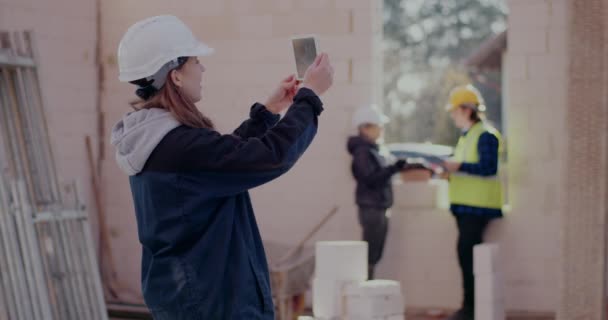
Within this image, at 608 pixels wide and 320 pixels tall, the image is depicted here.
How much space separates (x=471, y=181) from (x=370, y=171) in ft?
1.96

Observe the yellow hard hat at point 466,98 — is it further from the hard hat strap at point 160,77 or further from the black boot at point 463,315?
the hard hat strap at point 160,77

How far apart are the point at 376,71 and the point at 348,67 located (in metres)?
0.20

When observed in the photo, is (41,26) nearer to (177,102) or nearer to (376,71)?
(376,71)

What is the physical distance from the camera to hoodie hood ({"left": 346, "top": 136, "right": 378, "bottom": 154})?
221 inches

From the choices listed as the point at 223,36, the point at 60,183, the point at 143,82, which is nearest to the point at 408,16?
the point at 223,36

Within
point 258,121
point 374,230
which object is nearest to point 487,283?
point 374,230

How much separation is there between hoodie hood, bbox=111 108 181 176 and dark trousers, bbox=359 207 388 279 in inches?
144

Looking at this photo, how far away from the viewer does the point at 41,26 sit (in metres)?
6.06

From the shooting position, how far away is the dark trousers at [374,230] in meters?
5.63

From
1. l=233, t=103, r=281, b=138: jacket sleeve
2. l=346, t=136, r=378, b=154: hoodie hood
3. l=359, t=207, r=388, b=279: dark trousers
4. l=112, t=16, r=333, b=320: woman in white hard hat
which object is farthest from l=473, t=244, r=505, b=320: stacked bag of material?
l=112, t=16, r=333, b=320: woman in white hard hat

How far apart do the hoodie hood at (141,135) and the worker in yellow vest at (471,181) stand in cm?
347

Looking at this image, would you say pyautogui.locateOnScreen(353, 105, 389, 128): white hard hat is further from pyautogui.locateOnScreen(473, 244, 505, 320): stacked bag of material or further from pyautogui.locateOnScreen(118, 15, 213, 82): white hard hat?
pyautogui.locateOnScreen(118, 15, 213, 82): white hard hat

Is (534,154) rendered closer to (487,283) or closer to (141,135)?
(487,283)

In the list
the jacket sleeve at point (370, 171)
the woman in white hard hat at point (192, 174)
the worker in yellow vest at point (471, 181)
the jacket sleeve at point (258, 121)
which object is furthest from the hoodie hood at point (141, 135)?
the jacket sleeve at point (370, 171)
